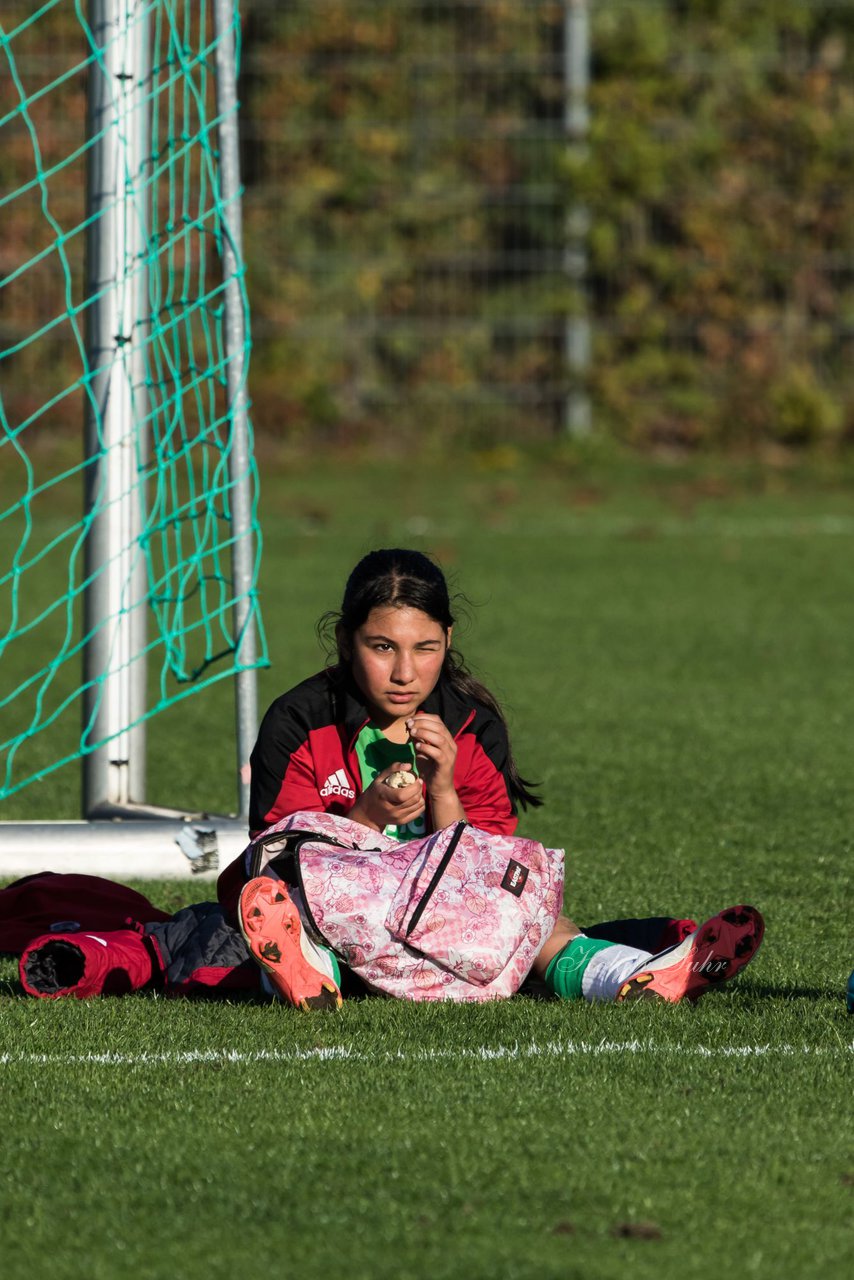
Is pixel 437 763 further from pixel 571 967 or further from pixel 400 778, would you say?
pixel 571 967

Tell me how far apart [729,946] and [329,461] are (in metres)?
11.4

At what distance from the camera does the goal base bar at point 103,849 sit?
493 centimetres

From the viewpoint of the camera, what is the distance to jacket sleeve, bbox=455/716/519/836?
406 centimetres

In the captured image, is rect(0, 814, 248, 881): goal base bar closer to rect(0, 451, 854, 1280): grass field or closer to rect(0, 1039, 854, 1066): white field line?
rect(0, 451, 854, 1280): grass field

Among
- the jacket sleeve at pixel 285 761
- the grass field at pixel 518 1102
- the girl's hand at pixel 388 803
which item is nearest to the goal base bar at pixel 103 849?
the grass field at pixel 518 1102

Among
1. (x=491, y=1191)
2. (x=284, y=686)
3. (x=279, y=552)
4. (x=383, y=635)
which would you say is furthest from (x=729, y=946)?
(x=279, y=552)

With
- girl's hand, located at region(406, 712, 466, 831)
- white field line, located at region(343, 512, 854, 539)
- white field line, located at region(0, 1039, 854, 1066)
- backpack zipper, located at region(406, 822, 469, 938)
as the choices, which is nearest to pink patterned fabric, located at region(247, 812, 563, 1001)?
backpack zipper, located at region(406, 822, 469, 938)

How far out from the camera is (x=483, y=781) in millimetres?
4070

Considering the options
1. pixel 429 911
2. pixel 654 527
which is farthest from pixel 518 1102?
pixel 654 527

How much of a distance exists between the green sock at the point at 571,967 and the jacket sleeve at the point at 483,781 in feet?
1.05

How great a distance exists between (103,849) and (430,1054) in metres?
1.76

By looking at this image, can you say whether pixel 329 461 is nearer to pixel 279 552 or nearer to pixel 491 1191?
pixel 279 552

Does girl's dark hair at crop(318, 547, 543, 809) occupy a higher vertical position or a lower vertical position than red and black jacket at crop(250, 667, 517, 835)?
higher

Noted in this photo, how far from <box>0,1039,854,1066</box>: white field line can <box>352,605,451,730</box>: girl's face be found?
0.74m
